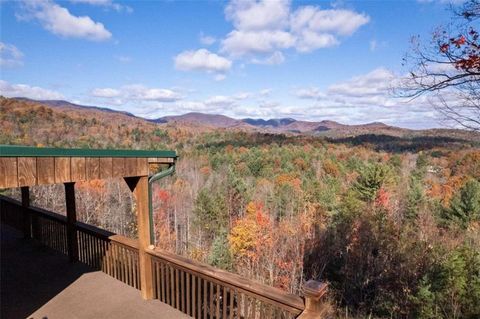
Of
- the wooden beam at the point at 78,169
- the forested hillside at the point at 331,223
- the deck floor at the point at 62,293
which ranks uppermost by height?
the wooden beam at the point at 78,169

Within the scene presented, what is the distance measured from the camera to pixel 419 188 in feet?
82.3

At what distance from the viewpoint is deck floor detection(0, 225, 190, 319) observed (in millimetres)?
4219

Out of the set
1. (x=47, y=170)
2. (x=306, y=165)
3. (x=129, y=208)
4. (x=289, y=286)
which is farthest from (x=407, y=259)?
(x=306, y=165)

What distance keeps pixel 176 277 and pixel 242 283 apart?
1225 mm

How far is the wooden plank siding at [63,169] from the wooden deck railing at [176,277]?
1.27m

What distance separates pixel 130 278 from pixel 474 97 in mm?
A: 5587

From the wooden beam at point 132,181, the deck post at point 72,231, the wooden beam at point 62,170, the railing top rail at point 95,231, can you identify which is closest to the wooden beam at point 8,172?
the wooden beam at point 62,170

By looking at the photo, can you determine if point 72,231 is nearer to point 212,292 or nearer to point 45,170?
point 45,170

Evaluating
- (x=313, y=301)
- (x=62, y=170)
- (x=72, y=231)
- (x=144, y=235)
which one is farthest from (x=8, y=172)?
(x=72, y=231)

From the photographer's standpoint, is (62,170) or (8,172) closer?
(8,172)

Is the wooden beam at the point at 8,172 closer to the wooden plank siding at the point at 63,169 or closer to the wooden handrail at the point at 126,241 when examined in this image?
the wooden plank siding at the point at 63,169

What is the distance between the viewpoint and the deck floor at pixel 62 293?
4219 mm

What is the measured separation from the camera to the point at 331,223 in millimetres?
23062

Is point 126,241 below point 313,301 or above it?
below
